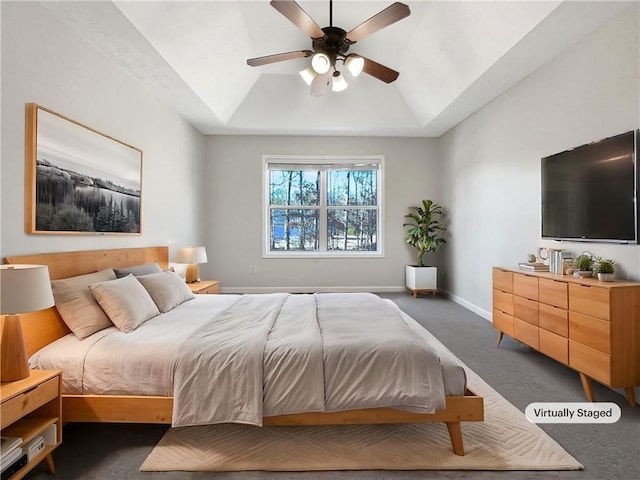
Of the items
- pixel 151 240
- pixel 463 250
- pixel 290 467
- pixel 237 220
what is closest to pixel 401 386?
pixel 290 467

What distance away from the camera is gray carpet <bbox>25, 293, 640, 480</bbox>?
1.72 m

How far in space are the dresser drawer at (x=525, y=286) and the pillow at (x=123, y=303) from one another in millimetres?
3086

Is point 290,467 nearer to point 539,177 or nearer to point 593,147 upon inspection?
point 593,147

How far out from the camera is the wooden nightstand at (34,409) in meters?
1.52

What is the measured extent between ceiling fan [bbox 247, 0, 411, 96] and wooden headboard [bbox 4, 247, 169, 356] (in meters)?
2.08

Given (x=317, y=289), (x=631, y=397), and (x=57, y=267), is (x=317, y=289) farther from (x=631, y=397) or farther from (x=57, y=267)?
(x=631, y=397)

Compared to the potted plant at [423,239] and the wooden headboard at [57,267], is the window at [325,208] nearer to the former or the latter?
the potted plant at [423,239]

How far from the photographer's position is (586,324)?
238 cm

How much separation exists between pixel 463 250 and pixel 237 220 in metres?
3.74

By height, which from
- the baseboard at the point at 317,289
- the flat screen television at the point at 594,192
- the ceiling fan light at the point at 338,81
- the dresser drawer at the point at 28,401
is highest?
the ceiling fan light at the point at 338,81

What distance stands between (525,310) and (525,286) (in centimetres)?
21

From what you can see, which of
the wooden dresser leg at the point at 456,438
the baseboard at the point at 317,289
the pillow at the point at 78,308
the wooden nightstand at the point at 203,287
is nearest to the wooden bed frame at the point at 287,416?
the wooden dresser leg at the point at 456,438

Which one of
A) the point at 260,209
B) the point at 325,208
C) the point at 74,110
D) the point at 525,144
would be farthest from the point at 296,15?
the point at 325,208

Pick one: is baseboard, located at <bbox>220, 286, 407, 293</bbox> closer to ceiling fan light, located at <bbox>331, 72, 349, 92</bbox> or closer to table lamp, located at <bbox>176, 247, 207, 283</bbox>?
table lamp, located at <bbox>176, 247, 207, 283</bbox>
